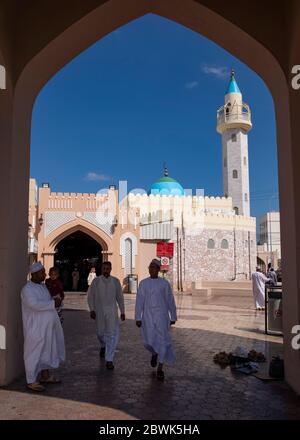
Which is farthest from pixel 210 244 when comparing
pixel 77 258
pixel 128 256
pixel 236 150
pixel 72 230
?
pixel 72 230

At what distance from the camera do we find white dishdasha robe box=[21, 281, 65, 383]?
4.61 metres

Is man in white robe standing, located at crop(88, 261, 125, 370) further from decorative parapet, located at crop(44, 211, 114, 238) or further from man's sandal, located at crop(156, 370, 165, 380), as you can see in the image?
decorative parapet, located at crop(44, 211, 114, 238)

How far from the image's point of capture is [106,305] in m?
6.14

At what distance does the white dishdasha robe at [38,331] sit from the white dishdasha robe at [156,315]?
122 cm

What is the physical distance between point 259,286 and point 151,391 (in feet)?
28.5

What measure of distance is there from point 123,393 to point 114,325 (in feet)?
5.13

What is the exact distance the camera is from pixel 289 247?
4.75 metres

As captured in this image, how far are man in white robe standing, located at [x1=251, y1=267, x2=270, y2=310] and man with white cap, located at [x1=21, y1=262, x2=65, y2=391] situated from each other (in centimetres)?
865

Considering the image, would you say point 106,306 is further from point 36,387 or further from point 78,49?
point 78,49

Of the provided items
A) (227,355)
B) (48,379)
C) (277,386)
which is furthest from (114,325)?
(277,386)

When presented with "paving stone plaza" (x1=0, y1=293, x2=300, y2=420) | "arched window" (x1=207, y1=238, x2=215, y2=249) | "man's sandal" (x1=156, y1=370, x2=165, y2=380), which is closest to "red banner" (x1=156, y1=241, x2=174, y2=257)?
"paving stone plaza" (x1=0, y1=293, x2=300, y2=420)

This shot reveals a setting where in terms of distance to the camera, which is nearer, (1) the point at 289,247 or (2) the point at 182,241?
(1) the point at 289,247
